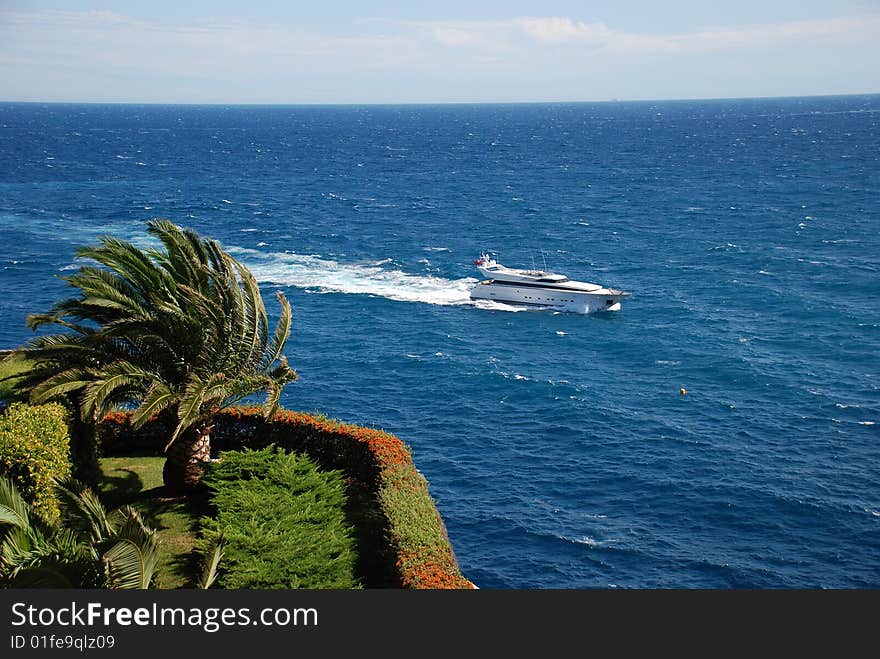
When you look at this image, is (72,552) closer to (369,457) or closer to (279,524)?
(279,524)

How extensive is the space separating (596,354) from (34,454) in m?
49.5

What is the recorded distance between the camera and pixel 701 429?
1973 inches

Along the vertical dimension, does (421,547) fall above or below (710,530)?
above

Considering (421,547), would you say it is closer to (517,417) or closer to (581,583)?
(581,583)

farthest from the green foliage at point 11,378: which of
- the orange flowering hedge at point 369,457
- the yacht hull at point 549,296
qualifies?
the yacht hull at point 549,296

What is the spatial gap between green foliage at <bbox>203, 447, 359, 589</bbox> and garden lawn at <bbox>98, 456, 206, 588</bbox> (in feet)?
3.60

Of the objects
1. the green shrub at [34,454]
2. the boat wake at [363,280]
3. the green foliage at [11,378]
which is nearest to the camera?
the green shrub at [34,454]

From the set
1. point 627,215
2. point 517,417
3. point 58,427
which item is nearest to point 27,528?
point 58,427

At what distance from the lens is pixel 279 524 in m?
20.1

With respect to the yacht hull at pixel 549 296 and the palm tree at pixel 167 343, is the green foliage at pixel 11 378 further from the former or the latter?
the yacht hull at pixel 549 296

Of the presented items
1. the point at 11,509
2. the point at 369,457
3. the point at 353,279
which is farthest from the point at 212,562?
the point at 353,279

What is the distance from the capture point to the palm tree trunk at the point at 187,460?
25.0 meters

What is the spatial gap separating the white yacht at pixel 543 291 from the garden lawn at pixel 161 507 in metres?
51.9

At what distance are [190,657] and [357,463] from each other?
1602 centimetres
